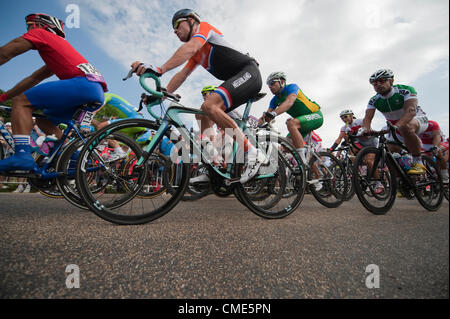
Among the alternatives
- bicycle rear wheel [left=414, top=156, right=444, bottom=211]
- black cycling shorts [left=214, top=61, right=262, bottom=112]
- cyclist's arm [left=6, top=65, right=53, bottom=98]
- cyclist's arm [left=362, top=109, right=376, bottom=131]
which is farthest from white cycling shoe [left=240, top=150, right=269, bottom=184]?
bicycle rear wheel [left=414, top=156, right=444, bottom=211]

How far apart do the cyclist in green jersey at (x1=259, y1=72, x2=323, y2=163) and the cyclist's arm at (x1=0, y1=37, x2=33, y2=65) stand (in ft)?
10.7

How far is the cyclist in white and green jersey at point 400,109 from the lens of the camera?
10.4ft

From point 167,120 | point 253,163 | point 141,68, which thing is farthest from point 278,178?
point 141,68

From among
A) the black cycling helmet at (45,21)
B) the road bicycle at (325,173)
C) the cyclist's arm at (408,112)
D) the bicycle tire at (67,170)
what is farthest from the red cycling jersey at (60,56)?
the cyclist's arm at (408,112)

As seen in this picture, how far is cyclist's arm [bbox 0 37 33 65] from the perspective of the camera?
68.6 inches

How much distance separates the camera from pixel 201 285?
73 cm

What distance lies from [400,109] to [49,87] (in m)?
5.21

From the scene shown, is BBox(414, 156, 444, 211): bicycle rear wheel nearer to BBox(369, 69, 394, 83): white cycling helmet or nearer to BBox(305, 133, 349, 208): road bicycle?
BBox(305, 133, 349, 208): road bicycle

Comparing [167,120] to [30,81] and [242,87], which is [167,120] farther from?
[30,81]

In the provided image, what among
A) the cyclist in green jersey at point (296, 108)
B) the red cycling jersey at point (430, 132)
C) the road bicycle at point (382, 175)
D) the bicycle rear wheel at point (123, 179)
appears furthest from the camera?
the red cycling jersey at point (430, 132)

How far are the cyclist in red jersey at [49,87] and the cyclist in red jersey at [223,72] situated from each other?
1.10 meters

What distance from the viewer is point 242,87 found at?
201cm

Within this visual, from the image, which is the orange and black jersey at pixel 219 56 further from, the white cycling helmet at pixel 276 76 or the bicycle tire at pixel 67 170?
the white cycling helmet at pixel 276 76
